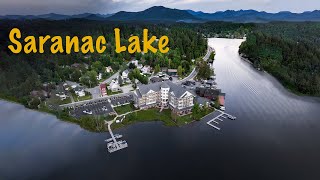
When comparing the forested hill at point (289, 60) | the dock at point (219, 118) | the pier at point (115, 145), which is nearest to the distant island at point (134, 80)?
the forested hill at point (289, 60)

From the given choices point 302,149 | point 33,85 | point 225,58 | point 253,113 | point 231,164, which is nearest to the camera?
point 231,164

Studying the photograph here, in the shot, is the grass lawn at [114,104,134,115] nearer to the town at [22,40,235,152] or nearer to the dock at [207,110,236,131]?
the town at [22,40,235,152]

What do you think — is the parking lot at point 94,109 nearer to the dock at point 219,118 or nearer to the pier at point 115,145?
the pier at point 115,145

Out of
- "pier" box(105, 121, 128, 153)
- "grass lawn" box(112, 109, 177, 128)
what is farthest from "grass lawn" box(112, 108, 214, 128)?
"pier" box(105, 121, 128, 153)

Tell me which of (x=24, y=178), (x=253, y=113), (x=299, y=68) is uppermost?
(x=299, y=68)

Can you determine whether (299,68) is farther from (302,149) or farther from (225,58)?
(302,149)

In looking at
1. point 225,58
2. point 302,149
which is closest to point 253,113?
point 302,149

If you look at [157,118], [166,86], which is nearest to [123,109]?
[157,118]
